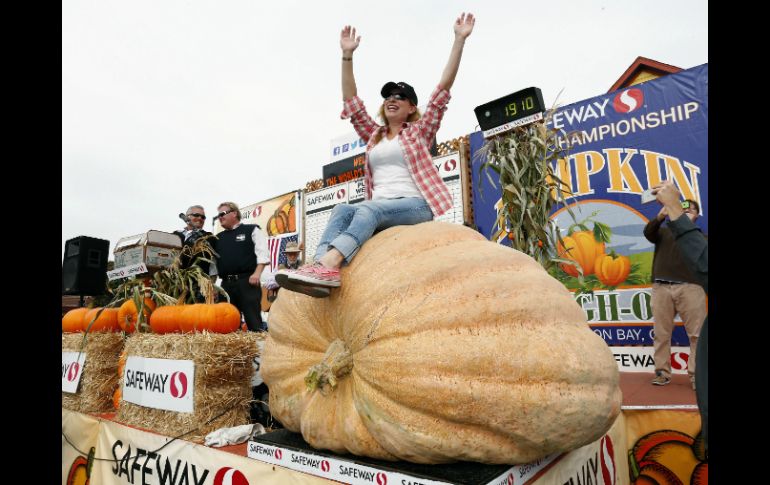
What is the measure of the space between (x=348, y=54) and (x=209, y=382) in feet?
6.26

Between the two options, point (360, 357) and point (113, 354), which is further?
point (113, 354)

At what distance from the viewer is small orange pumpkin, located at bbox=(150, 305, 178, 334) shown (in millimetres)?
2626

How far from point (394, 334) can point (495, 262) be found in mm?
439

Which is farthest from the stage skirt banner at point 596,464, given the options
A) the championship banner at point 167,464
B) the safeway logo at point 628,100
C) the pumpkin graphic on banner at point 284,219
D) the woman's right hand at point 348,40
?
the pumpkin graphic on banner at point 284,219

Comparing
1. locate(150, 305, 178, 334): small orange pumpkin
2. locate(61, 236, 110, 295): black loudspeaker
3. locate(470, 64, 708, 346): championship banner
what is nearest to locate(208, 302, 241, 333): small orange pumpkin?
locate(150, 305, 178, 334): small orange pumpkin

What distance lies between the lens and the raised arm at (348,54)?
226cm

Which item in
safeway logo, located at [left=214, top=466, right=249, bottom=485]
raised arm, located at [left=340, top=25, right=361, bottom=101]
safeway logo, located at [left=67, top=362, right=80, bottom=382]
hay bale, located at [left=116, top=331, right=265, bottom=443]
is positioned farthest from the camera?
safeway logo, located at [left=67, top=362, right=80, bottom=382]

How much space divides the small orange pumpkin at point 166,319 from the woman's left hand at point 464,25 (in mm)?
2275

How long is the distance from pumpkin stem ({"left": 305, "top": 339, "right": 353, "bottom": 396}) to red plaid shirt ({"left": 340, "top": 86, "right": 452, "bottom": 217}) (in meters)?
0.86

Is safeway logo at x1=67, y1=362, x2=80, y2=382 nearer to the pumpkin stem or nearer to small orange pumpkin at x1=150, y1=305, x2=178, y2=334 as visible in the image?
small orange pumpkin at x1=150, y1=305, x2=178, y2=334

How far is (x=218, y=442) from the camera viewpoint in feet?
6.48
